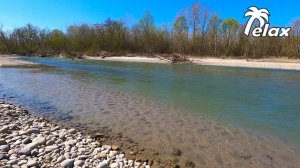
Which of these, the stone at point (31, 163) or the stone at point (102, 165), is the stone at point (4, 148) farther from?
the stone at point (102, 165)

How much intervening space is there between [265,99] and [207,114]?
5580 mm

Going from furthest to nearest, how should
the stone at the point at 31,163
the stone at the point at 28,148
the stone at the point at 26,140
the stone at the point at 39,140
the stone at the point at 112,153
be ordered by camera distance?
the stone at the point at 26,140 < the stone at the point at 39,140 < the stone at the point at 112,153 < the stone at the point at 28,148 < the stone at the point at 31,163

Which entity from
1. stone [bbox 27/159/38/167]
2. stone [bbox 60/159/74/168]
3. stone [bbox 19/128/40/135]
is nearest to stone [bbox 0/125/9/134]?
stone [bbox 19/128/40/135]

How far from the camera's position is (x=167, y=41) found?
7850 centimetres

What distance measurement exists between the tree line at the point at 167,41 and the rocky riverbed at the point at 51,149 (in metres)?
61.5

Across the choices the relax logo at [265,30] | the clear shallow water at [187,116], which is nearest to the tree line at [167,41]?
the relax logo at [265,30]

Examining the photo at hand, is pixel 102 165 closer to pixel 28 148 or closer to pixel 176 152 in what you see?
pixel 28 148

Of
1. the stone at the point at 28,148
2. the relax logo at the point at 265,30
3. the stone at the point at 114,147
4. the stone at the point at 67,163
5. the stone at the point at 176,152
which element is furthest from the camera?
the relax logo at the point at 265,30

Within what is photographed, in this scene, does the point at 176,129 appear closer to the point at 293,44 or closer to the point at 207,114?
the point at 207,114

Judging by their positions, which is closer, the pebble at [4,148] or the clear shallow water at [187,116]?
the pebble at [4,148]

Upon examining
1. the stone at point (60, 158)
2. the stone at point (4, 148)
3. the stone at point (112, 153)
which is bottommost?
the stone at point (112, 153)

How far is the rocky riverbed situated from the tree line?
61.5 meters

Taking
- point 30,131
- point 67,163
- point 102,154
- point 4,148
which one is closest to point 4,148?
point 4,148

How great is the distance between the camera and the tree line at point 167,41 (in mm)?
65688
